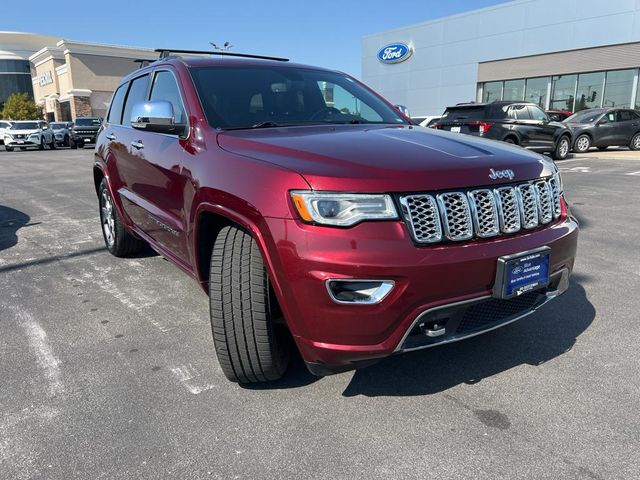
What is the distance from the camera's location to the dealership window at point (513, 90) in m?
28.2

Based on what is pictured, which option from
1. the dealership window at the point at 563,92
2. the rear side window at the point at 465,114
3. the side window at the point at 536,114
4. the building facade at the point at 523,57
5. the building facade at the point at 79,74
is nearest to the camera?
the rear side window at the point at 465,114

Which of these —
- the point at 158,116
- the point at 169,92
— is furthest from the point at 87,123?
the point at 158,116

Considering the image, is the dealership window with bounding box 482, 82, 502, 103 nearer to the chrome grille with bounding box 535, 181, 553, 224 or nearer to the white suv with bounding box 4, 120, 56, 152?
the white suv with bounding box 4, 120, 56, 152

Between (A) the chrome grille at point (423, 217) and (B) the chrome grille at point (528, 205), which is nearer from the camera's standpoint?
(A) the chrome grille at point (423, 217)

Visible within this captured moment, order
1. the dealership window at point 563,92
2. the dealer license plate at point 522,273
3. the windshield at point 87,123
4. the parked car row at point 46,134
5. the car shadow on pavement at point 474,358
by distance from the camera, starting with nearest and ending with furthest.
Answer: the dealer license plate at point 522,273 → the car shadow on pavement at point 474,358 → the dealership window at point 563,92 → the parked car row at point 46,134 → the windshield at point 87,123

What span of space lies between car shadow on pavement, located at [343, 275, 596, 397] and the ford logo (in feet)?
106

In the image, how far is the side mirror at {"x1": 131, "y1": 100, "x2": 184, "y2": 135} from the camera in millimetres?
3078

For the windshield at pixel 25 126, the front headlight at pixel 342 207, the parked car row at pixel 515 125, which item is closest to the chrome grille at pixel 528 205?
the front headlight at pixel 342 207

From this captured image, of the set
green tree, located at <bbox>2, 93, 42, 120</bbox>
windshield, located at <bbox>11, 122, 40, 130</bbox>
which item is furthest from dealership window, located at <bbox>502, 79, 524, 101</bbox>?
green tree, located at <bbox>2, 93, 42, 120</bbox>

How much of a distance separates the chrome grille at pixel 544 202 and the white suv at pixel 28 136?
30.6m

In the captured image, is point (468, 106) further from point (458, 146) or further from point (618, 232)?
point (458, 146)

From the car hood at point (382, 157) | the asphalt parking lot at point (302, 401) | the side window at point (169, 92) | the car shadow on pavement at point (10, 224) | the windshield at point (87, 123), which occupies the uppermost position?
the side window at point (169, 92)

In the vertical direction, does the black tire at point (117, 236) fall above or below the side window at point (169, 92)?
below

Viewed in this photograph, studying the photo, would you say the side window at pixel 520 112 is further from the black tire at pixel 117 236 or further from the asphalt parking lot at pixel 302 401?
the black tire at pixel 117 236
